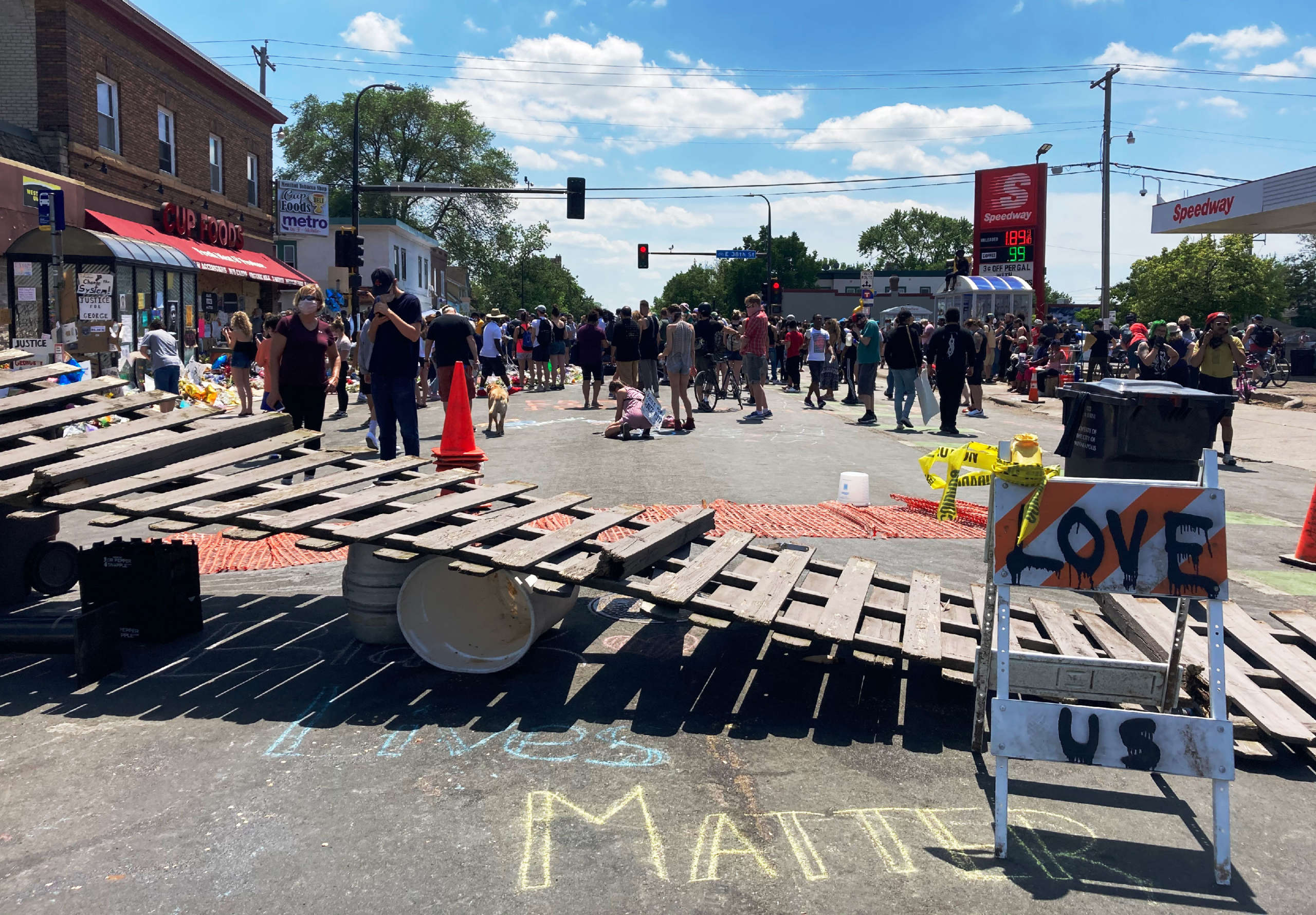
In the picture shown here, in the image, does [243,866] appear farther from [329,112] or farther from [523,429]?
[329,112]

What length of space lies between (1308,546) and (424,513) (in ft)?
21.9

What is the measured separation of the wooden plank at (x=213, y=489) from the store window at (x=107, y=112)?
70.0 feet

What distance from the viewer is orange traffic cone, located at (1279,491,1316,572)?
7.47m

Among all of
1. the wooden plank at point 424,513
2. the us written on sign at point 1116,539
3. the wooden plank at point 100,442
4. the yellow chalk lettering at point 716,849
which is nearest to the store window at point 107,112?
the wooden plank at point 100,442

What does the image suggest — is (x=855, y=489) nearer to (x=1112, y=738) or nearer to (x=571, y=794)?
A: (x=1112, y=738)

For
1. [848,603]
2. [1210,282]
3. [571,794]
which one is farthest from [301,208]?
[1210,282]

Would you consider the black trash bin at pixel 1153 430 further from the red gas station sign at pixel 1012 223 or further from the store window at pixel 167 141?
the red gas station sign at pixel 1012 223

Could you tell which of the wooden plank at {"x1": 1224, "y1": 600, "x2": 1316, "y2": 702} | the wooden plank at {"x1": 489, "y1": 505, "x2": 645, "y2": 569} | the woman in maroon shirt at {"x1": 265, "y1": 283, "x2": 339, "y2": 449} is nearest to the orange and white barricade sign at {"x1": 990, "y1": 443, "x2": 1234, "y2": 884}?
the wooden plank at {"x1": 1224, "y1": 600, "x2": 1316, "y2": 702}

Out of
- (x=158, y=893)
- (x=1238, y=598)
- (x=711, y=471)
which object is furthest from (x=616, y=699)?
(x=711, y=471)

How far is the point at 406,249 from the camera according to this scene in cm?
5625

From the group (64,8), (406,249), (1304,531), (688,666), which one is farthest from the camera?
(406,249)

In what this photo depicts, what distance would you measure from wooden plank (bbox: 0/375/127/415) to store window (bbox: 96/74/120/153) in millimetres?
19791

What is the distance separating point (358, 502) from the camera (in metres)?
5.09

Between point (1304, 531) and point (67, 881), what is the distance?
813 centimetres
